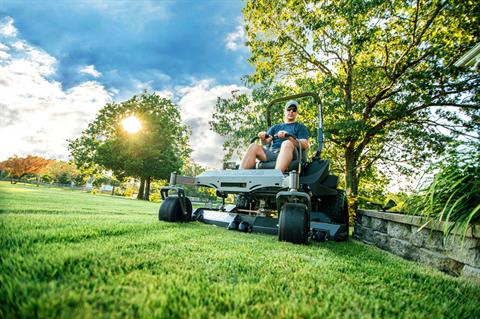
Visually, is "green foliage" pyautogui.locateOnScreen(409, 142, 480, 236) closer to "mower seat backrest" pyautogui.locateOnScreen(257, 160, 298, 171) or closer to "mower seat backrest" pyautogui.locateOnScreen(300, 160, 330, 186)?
"mower seat backrest" pyautogui.locateOnScreen(300, 160, 330, 186)

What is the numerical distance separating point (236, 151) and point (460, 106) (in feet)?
33.1

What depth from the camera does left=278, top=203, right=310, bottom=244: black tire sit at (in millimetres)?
2389

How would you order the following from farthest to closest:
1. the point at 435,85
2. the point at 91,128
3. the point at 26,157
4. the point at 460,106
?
the point at 26,157 < the point at 91,128 < the point at 460,106 < the point at 435,85

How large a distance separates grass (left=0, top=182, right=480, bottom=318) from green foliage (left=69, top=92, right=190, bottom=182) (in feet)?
75.1

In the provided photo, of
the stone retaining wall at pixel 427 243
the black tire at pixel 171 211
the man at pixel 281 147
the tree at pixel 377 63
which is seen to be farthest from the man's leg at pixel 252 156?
the tree at pixel 377 63

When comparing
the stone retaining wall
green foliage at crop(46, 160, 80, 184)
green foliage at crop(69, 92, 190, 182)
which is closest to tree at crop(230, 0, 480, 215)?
the stone retaining wall

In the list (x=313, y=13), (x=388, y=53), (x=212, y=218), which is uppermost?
(x=313, y=13)

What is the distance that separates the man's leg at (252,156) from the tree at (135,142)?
2114cm

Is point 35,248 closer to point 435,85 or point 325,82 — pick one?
point 325,82

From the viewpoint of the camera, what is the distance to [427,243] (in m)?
2.36

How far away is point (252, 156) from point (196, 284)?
2.61 m

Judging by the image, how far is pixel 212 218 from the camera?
12.5 feet

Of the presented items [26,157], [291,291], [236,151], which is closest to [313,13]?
[236,151]

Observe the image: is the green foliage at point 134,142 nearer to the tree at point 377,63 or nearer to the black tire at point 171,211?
the tree at point 377,63
